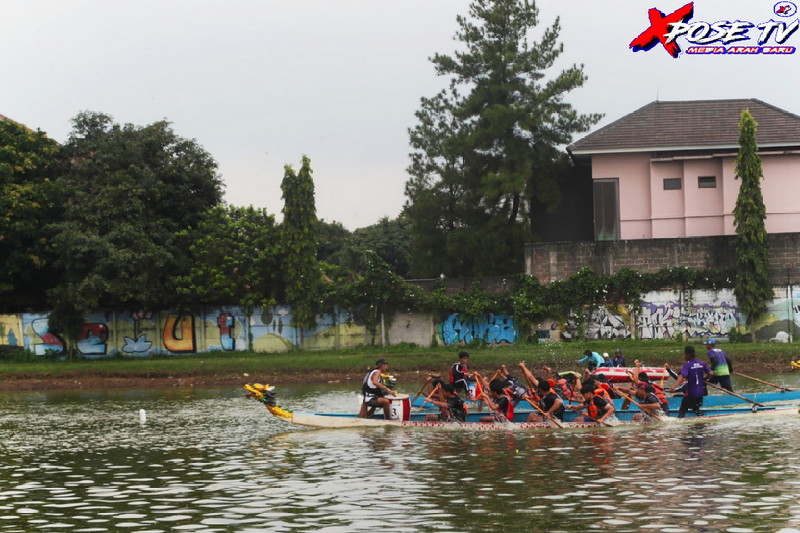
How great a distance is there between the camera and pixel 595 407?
1032 inches

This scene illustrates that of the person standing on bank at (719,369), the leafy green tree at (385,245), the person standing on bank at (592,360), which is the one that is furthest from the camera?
the leafy green tree at (385,245)

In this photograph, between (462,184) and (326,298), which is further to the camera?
(462,184)

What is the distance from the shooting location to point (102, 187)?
51.9m

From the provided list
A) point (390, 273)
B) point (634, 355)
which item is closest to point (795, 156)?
point (634, 355)

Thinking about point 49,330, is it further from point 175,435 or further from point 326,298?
point 175,435

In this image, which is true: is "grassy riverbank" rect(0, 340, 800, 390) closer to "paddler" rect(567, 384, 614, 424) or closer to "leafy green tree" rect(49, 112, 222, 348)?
"leafy green tree" rect(49, 112, 222, 348)

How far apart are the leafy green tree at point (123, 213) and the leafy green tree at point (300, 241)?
18.4 feet

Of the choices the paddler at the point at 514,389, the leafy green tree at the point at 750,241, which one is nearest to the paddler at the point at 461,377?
the paddler at the point at 514,389

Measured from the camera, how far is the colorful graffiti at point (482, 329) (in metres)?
49.3

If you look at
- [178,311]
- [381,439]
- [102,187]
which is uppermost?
[102,187]

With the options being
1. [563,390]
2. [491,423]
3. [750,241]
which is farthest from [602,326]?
[491,423]

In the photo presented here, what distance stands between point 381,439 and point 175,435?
5468mm

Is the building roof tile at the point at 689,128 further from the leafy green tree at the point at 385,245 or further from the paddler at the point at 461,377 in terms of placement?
the leafy green tree at the point at 385,245

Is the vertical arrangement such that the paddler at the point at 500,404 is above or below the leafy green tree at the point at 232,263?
below
